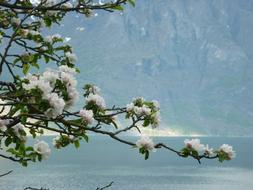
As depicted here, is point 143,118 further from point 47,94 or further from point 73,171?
point 73,171

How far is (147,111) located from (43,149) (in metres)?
1.39

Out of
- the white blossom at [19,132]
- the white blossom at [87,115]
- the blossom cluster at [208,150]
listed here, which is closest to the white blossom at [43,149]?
the white blossom at [19,132]

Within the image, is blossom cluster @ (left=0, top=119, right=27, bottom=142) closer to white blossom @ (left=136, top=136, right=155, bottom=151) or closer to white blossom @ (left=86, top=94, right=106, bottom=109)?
white blossom @ (left=86, top=94, right=106, bottom=109)

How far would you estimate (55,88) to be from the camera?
178 inches

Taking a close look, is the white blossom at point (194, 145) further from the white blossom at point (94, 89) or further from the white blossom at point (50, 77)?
the white blossom at point (50, 77)

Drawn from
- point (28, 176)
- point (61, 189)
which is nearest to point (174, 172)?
point (28, 176)

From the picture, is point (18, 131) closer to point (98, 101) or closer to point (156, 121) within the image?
point (98, 101)

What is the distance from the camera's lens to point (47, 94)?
13.6ft

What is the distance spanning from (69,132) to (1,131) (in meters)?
0.73

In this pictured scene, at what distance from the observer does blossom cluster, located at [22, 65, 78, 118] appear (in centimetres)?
415

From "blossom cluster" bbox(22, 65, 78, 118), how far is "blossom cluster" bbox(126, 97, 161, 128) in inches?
48.8

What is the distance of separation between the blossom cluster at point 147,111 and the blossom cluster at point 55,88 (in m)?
1.24

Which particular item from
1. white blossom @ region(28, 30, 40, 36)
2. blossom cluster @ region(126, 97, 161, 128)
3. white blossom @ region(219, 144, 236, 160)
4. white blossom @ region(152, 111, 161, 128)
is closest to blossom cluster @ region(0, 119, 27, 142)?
blossom cluster @ region(126, 97, 161, 128)

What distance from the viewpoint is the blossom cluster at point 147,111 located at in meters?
5.75
